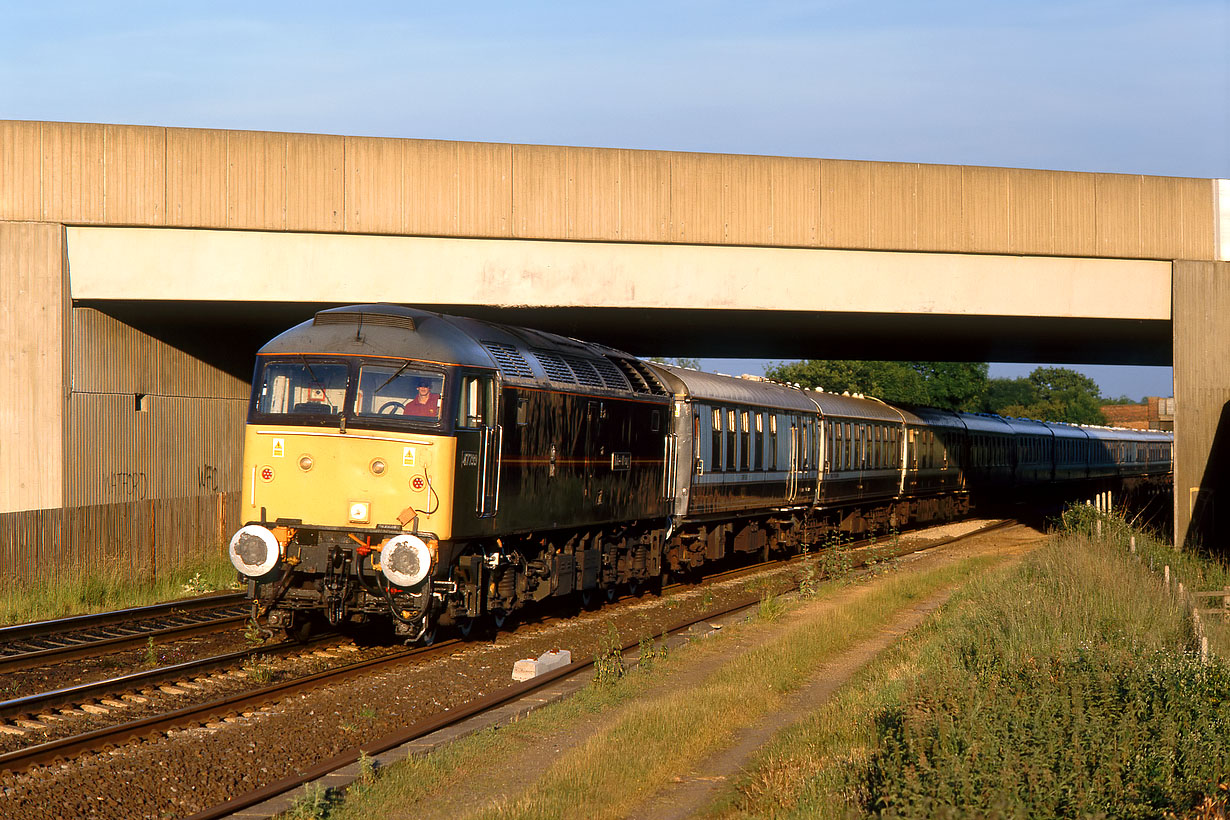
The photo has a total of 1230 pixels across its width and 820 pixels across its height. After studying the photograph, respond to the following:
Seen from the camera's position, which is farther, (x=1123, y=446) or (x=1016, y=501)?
(x=1123, y=446)

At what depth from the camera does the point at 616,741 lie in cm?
921

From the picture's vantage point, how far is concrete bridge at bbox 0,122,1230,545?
19578 mm

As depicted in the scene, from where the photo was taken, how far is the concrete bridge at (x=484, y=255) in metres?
19.6

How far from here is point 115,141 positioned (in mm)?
19875

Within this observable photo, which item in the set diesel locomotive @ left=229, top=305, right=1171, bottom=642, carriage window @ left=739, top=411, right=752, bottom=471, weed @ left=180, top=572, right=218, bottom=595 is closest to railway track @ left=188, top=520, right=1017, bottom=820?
diesel locomotive @ left=229, top=305, right=1171, bottom=642

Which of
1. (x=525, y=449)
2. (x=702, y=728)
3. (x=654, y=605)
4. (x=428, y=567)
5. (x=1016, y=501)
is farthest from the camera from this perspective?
(x=1016, y=501)

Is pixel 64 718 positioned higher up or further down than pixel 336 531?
further down

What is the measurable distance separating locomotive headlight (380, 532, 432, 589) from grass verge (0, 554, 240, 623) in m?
6.40

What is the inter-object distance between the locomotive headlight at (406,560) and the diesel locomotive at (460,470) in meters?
0.02

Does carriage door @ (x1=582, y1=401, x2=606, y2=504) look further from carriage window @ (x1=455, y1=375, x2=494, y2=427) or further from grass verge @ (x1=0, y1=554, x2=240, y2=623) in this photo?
grass verge @ (x1=0, y1=554, x2=240, y2=623)

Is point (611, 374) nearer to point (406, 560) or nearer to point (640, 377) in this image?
point (640, 377)

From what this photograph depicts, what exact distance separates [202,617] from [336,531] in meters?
4.57

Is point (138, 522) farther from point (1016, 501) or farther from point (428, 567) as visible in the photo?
point (1016, 501)

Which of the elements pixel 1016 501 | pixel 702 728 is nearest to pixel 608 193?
pixel 702 728
